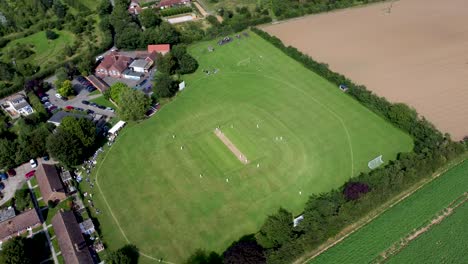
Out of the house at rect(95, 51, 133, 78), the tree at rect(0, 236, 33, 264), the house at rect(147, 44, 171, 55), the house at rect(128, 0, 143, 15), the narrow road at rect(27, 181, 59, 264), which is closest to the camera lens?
the tree at rect(0, 236, 33, 264)

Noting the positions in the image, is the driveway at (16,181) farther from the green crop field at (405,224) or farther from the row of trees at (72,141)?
the green crop field at (405,224)

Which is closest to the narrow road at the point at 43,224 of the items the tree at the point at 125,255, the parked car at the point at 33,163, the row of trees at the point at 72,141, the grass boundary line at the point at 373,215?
the parked car at the point at 33,163

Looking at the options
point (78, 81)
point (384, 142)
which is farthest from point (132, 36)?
point (384, 142)

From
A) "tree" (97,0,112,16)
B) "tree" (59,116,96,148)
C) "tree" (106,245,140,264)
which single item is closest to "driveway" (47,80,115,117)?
"tree" (59,116,96,148)

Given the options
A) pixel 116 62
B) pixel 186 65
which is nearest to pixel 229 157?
→ pixel 186 65

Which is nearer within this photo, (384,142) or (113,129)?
(384,142)

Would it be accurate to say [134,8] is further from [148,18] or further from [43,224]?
[43,224]

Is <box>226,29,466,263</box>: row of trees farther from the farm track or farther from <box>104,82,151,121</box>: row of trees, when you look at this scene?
<box>104,82,151,121</box>: row of trees

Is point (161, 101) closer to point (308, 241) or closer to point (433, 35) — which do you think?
point (308, 241)
